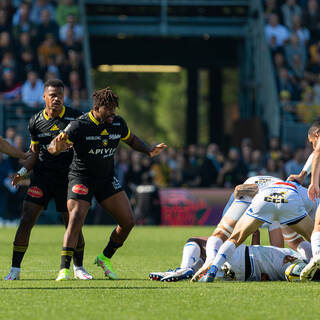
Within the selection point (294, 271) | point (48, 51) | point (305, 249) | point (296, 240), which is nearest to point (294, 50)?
point (48, 51)

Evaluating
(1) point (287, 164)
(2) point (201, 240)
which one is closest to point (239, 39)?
(1) point (287, 164)

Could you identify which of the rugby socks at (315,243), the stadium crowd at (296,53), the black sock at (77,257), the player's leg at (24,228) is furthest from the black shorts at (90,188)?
the stadium crowd at (296,53)

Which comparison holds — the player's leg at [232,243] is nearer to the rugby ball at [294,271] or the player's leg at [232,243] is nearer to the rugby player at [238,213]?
the rugby player at [238,213]

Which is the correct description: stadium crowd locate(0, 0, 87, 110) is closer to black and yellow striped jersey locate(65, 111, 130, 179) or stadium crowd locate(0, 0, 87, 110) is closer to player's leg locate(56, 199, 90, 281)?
black and yellow striped jersey locate(65, 111, 130, 179)

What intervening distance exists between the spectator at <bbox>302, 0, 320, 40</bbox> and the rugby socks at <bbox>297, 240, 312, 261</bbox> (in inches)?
802

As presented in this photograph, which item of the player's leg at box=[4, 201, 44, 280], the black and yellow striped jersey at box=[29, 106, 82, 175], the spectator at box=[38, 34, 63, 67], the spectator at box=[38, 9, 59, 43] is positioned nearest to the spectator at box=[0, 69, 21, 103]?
the spectator at box=[38, 34, 63, 67]

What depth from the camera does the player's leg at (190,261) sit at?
938 centimetres

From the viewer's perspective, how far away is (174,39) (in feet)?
105

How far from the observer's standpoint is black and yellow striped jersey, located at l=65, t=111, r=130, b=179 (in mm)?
9492

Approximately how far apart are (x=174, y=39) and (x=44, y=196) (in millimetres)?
22594

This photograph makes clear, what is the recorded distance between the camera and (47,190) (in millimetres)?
9984

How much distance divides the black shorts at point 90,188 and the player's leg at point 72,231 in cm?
7

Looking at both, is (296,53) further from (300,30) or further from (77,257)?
(77,257)

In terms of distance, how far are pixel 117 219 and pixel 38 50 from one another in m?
17.4
